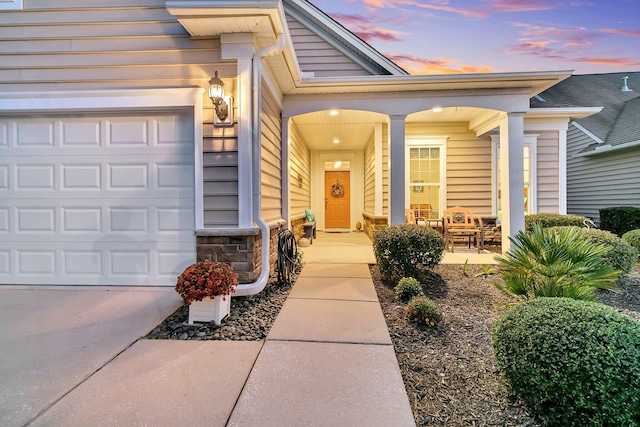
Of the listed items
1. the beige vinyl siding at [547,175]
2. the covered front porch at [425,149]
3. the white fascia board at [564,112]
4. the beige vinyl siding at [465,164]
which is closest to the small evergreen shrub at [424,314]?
the covered front porch at [425,149]

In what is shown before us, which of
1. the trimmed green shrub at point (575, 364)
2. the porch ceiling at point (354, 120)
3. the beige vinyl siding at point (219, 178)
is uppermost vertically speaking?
the porch ceiling at point (354, 120)

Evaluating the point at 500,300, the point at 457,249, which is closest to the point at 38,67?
the point at 500,300

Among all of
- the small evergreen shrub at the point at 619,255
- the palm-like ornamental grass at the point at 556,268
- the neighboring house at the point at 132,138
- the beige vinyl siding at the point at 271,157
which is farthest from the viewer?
the beige vinyl siding at the point at 271,157

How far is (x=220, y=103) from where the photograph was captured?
311 centimetres

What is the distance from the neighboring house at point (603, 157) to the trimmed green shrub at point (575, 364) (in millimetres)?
7187

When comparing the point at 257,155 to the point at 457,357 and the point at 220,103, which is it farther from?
the point at 457,357

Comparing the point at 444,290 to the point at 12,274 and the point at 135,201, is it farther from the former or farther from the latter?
the point at 12,274

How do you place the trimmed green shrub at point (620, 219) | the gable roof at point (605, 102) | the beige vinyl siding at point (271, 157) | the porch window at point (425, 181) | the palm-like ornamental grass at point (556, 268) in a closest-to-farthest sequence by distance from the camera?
the palm-like ornamental grass at point (556, 268)
the beige vinyl siding at point (271, 157)
the porch window at point (425, 181)
the trimmed green shrub at point (620, 219)
the gable roof at point (605, 102)

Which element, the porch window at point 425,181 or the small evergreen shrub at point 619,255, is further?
the porch window at point 425,181

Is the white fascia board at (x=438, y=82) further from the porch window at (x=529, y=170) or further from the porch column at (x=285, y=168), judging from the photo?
the porch window at (x=529, y=170)

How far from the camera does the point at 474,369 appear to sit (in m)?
1.87

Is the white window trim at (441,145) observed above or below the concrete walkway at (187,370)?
above

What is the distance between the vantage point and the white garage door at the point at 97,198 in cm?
342

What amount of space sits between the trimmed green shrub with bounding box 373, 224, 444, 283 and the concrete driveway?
2.49 metres
